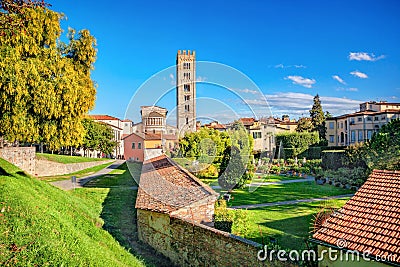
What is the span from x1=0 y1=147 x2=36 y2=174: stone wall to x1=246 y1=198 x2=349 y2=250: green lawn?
523 inches

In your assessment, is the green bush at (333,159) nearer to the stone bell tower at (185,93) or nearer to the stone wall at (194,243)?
the stone bell tower at (185,93)

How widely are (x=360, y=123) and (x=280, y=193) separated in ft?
119

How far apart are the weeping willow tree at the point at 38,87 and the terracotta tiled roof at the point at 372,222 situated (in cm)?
1046

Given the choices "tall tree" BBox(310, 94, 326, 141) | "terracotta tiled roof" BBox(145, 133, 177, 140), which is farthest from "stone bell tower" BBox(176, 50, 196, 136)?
"tall tree" BBox(310, 94, 326, 141)

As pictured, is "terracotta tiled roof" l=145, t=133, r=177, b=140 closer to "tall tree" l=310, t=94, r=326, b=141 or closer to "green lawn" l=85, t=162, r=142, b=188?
"green lawn" l=85, t=162, r=142, b=188

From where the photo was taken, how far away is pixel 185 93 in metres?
16.2

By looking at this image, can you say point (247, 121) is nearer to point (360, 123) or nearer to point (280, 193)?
point (280, 193)

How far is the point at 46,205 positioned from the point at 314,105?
57702 mm

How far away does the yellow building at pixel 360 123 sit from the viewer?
47250mm

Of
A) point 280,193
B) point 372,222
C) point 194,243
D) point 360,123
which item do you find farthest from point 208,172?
point 360,123

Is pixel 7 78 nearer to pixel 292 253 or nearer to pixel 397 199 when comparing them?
pixel 292 253

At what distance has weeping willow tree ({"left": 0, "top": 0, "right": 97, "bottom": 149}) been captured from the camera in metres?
11.2

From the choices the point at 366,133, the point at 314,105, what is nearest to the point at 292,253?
the point at 366,133

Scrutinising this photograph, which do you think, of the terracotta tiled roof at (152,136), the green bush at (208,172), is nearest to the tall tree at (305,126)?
the green bush at (208,172)
